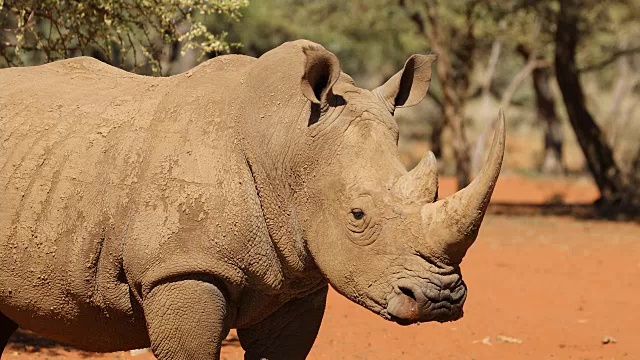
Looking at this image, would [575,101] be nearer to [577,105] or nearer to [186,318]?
[577,105]

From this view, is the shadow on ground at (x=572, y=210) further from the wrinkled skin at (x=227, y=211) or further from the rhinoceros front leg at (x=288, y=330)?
the wrinkled skin at (x=227, y=211)

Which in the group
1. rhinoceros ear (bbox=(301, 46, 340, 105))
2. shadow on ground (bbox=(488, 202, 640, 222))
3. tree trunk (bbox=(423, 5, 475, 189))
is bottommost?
shadow on ground (bbox=(488, 202, 640, 222))

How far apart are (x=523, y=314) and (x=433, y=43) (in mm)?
10447

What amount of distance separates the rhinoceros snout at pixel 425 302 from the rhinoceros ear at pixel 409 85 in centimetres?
94

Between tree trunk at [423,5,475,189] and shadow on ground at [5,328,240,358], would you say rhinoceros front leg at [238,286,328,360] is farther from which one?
tree trunk at [423,5,475,189]

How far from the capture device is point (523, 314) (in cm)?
1035

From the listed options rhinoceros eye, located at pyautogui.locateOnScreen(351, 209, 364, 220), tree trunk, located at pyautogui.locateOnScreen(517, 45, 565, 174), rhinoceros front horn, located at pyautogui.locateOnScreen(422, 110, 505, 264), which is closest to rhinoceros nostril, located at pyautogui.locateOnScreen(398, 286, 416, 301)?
rhinoceros front horn, located at pyautogui.locateOnScreen(422, 110, 505, 264)

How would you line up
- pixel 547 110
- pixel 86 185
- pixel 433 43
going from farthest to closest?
1. pixel 547 110
2. pixel 433 43
3. pixel 86 185

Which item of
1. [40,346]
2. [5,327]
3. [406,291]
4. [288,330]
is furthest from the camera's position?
[40,346]

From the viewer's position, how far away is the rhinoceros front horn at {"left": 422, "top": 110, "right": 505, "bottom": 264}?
4.48m

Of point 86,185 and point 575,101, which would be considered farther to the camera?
point 575,101

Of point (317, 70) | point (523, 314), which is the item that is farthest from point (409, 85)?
point (523, 314)

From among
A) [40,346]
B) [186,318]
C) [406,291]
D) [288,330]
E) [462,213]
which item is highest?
[462,213]

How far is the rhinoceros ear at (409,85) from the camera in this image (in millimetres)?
5230
